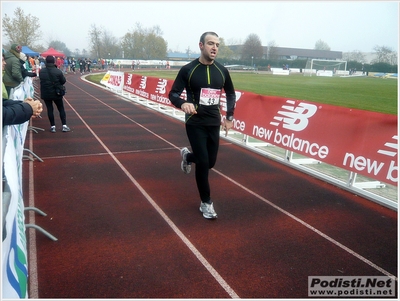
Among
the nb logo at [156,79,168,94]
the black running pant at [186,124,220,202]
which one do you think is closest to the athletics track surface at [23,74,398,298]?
the black running pant at [186,124,220,202]

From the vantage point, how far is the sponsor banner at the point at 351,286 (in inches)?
121

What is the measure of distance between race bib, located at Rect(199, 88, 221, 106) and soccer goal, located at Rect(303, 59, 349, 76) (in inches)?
2317

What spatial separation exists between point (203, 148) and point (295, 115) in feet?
10.0

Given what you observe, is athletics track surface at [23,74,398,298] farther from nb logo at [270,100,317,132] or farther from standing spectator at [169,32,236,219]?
nb logo at [270,100,317,132]

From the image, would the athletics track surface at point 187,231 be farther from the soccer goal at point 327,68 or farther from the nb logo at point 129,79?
the soccer goal at point 327,68

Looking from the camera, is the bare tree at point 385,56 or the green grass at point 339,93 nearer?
the green grass at point 339,93

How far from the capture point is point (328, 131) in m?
5.84

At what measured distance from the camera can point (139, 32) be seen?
9044 centimetres

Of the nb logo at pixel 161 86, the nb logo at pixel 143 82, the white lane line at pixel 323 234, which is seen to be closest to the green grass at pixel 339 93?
the nb logo at pixel 143 82

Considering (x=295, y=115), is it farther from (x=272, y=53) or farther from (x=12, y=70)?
(x=272, y=53)

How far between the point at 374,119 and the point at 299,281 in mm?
3093

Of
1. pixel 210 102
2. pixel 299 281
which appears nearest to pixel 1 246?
pixel 299 281

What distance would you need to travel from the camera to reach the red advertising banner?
16.0 ft

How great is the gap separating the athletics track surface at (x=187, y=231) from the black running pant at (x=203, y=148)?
0.53 metres
